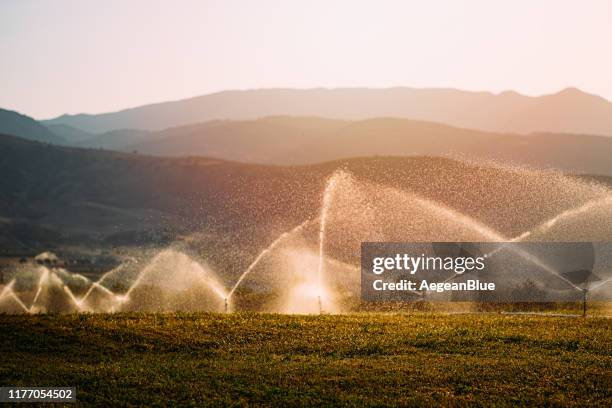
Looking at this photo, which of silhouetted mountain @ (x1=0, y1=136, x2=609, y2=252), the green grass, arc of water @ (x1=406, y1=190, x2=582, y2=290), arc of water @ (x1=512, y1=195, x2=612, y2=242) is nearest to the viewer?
the green grass

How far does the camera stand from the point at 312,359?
1788 cm

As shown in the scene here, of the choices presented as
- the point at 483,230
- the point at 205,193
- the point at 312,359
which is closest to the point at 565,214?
the point at 483,230

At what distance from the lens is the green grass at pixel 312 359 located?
14812 millimetres

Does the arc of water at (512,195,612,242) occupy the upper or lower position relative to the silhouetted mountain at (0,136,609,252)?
lower

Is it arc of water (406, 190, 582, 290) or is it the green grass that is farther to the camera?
arc of water (406, 190, 582, 290)

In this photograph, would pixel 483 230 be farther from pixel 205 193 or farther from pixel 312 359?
pixel 205 193

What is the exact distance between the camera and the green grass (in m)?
14.8

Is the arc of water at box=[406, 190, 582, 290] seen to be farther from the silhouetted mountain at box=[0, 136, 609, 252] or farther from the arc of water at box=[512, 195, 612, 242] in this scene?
the arc of water at box=[512, 195, 612, 242]

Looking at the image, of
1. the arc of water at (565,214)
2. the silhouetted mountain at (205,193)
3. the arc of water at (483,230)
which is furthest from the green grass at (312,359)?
the silhouetted mountain at (205,193)

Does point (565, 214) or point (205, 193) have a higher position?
point (205, 193)

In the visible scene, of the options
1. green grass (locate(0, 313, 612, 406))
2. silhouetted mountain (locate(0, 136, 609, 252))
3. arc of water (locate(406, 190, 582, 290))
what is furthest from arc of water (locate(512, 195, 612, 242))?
green grass (locate(0, 313, 612, 406))

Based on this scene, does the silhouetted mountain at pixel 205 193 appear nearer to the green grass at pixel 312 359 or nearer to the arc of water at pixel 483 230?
the arc of water at pixel 483 230

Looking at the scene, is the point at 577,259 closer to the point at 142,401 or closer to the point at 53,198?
the point at 142,401

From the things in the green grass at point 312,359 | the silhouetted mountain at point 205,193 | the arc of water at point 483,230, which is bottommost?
the green grass at point 312,359
